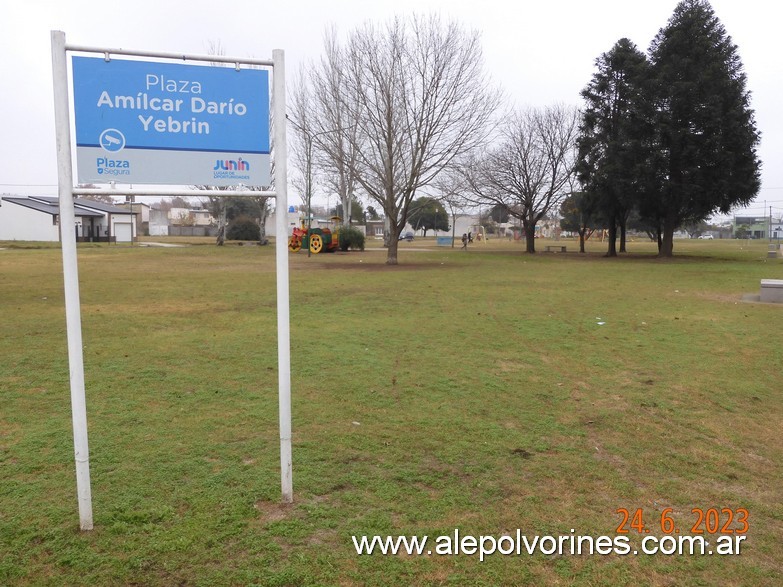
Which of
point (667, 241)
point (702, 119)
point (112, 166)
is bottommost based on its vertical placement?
point (667, 241)

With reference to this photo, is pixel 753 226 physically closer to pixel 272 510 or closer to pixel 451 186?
pixel 451 186

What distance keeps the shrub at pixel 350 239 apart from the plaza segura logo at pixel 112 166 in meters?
38.3

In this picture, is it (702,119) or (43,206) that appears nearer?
(702,119)

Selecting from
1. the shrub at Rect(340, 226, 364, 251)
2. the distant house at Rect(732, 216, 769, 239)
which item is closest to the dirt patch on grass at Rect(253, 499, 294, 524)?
the shrub at Rect(340, 226, 364, 251)

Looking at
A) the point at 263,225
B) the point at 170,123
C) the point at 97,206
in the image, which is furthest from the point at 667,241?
the point at 97,206

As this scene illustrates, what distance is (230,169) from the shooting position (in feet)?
11.6

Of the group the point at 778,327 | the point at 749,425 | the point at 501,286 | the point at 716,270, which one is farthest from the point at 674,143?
the point at 749,425

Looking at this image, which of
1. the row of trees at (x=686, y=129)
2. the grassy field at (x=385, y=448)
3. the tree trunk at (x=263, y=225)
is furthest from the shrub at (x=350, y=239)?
the grassy field at (x=385, y=448)

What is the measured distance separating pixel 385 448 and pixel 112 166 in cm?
269

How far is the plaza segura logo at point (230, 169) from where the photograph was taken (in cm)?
349

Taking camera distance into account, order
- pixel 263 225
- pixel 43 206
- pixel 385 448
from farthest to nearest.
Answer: pixel 43 206, pixel 263 225, pixel 385 448

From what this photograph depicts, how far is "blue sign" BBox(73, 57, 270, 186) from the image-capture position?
3256 mm

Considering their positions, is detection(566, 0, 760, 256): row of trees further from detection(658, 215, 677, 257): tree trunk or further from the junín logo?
the junín logo

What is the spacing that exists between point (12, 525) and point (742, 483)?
4.38m
